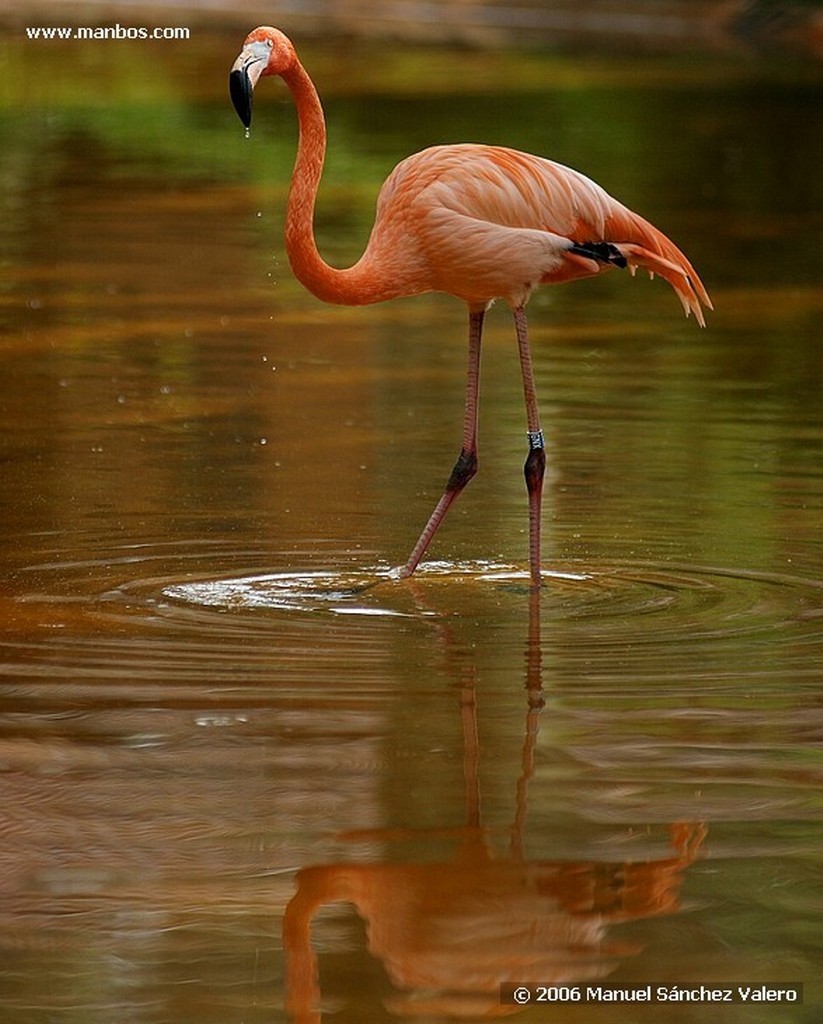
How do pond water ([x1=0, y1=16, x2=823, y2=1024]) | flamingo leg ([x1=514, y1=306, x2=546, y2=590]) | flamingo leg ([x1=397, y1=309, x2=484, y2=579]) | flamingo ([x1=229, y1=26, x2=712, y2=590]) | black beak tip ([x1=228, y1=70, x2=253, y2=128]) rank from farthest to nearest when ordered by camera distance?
1. flamingo leg ([x1=397, y1=309, x2=484, y2=579])
2. flamingo leg ([x1=514, y1=306, x2=546, y2=590])
3. flamingo ([x1=229, y1=26, x2=712, y2=590])
4. black beak tip ([x1=228, y1=70, x2=253, y2=128])
5. pond water ([x1=0, y1=16, x2=823, y2=1024])

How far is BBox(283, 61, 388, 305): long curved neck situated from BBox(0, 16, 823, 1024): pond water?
0.78m

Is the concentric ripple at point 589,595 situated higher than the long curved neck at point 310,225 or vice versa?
the long curved neck at point 310,225

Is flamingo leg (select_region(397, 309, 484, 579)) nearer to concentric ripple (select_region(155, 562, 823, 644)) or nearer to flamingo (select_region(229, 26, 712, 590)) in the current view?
flamingo (select_region(229, 26, 712, 590))

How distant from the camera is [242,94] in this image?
623cm

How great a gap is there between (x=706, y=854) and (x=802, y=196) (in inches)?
536

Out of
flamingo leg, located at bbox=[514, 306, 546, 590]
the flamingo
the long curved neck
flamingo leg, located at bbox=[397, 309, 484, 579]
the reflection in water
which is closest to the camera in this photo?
the reflection in water

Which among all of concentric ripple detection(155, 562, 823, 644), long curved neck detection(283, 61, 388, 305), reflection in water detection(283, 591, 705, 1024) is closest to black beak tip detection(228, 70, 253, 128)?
long curved neck detection(283, 61, 388, 305)

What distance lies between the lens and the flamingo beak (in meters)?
6.20

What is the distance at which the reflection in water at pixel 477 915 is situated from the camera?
12.6ft

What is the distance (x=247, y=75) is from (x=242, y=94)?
11 centimetres

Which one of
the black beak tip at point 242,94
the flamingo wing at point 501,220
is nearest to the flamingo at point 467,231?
the flamingo wing at point 501,220

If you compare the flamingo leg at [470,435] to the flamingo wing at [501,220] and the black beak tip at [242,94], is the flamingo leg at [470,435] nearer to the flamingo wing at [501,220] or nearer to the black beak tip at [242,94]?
the flamingo wing at [501,220]

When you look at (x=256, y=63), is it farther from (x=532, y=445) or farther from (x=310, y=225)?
(x=532, y=445)

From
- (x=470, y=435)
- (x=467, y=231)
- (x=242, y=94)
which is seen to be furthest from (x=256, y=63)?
(x=470, y=435)
